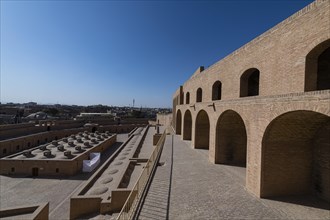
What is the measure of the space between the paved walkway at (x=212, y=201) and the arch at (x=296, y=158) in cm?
46

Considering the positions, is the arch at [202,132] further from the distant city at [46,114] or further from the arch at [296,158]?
the distant city at [46,114]

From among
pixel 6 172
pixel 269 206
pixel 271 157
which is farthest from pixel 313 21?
pixel 6 172

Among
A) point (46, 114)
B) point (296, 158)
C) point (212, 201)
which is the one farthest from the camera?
point (46, 114)

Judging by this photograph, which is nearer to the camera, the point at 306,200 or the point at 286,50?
the point at 286,50

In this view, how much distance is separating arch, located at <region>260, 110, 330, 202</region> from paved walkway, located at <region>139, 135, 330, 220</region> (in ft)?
1.52

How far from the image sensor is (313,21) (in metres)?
5.65

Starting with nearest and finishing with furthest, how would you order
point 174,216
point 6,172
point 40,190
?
point 174,216 < point 40,190 < point 6,172

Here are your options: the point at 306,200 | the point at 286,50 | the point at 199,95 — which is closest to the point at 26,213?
the point at 306,200

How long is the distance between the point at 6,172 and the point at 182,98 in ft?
64.7

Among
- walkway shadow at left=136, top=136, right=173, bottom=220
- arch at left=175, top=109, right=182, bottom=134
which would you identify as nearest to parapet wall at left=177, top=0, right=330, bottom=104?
walkway shadow at left=136, top=136, right=173, bottom=220

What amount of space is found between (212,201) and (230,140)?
16.5 ft

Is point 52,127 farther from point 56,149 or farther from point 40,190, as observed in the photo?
point 40,190

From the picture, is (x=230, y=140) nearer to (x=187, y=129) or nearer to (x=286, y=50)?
(x=286, y=50)

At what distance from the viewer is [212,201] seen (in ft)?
21.3
